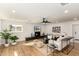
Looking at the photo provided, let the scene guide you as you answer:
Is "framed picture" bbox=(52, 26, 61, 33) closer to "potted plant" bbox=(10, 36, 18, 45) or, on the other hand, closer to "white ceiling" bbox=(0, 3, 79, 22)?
"white ceiling" bbox=(0, 3, 79, 22)

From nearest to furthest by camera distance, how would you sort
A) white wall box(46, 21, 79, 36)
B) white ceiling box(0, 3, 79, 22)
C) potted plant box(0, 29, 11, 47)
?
white ceiling box(0, 3, 79, 22), potted plant box(0, 29, 11, 47), white wall box(46, 21, 79, 36)

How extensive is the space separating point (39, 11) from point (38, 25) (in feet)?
1.05

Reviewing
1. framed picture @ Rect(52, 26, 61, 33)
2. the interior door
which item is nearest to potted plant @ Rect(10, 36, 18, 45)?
framed picture @ Rect(52, 26, 61, 33)

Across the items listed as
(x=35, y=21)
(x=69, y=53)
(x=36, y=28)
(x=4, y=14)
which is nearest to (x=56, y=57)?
(x=69, y=53)

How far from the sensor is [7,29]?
5.86 ft

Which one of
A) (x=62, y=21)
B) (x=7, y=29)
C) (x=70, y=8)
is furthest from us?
(x=62, y=21)

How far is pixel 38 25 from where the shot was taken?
6.30ft

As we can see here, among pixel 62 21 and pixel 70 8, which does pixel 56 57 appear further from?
pixel 70 8

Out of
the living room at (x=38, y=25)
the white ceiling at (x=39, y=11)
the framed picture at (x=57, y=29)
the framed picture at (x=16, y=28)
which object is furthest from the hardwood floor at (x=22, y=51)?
the white ceiling at (x=39, y=11)

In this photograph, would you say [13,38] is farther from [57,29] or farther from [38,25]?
[57,29]

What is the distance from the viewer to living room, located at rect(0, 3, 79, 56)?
1683 millimetres

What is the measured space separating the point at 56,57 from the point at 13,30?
102cm

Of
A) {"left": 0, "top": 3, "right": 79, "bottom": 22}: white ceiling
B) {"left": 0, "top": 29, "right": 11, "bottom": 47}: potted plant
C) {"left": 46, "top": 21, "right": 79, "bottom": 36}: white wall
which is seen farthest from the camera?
{"left": 46, "top": 21, "right": 79, "bottom": 36}: white wall

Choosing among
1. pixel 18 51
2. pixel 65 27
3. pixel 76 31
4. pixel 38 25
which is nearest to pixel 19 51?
pixel 18 51
